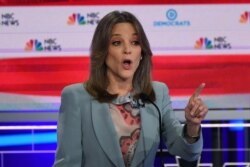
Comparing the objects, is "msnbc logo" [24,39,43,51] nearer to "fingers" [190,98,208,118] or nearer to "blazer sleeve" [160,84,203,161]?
"blazer sleeve" [160,84,203,161]

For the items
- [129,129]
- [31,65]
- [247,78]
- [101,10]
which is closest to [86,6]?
[101,10]

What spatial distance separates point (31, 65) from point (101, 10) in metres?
0.43

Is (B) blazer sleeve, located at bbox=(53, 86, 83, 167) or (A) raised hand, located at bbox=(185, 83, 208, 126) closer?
(A) raised hand, located at bbox=(185, 83, 208, 126)

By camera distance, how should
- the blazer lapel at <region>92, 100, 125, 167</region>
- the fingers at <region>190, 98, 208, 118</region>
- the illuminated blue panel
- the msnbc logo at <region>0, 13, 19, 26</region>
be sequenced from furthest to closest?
1. the illuminated blue panel
2. the msnbc logo at <region>0, 13, 19, 26</region>
3. the blazer lapel at <region>92, 100, 125, 167</region>
4. the fingers at <region>190, 98, 208, 118</region>

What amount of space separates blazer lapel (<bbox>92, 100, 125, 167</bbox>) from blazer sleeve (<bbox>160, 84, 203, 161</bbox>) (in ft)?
0.56

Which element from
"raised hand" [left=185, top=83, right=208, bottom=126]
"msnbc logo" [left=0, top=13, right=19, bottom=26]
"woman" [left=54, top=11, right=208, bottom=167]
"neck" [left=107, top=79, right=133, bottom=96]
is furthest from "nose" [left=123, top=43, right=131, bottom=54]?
"msnbc logo" [left=0, top=13, right=19, bottom=26]

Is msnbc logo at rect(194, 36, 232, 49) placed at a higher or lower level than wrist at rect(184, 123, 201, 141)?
higher

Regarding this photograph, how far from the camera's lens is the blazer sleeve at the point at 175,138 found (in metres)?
1.34

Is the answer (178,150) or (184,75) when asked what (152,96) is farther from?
(184,75)

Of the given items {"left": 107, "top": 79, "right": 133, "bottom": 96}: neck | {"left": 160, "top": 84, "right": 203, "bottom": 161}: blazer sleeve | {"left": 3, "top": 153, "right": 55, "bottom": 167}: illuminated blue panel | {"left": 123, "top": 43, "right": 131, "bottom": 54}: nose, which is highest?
{"left": 123, "top": 43, "right": 131, "bottom": 54}: nose

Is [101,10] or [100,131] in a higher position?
[101,10]

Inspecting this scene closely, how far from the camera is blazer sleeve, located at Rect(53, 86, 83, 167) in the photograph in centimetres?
134

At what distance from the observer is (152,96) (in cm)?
145

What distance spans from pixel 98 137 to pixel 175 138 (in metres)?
0.23
